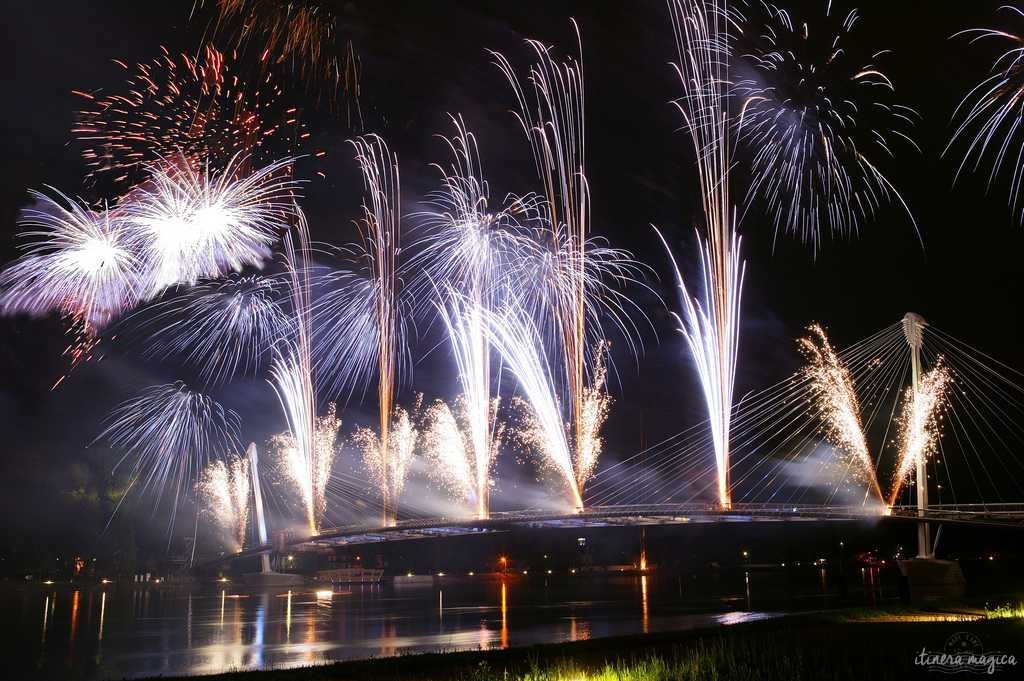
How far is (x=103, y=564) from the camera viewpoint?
291 feet

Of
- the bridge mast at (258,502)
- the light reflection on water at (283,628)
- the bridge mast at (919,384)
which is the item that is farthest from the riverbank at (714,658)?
the bridge mast at (258,502)

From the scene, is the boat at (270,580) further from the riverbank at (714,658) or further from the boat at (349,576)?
the riverbank at (714,658)

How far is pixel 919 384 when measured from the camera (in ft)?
197

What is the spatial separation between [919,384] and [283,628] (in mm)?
45345

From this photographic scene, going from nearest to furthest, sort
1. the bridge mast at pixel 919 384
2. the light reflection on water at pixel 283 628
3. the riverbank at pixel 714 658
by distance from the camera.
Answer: the riverbank at pixel 714 658 → the light reflection on water at pixel 283 628 → the bridge mast at pixel 919 384

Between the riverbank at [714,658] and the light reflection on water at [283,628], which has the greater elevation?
the riverbank at [714,658]

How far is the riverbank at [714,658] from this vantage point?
1523 centimetres

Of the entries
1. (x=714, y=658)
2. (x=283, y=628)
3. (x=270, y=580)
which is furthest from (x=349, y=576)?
(x=714, y=658)

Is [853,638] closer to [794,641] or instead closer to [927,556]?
[794,641]

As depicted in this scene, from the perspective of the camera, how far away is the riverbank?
1523cm

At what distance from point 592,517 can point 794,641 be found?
35903 millimetres

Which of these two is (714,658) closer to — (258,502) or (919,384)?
(919,384)

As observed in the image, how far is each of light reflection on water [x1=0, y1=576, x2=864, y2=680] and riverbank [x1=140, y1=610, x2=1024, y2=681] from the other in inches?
261

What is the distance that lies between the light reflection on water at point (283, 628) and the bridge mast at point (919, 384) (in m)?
15.0
